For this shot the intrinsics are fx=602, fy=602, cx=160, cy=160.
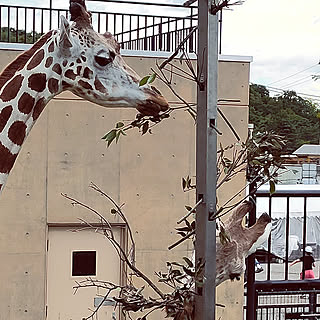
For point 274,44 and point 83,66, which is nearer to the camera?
point 83,66

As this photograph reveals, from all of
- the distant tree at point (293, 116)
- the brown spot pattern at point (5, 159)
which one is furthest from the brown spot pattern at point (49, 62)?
the distant tree at point (293, 116)

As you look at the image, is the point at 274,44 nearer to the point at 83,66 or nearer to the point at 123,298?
the point at 83,66

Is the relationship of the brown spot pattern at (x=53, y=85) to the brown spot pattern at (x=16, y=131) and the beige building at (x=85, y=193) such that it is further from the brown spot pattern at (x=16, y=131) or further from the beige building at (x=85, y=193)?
the beige building at (x=85, y=193)

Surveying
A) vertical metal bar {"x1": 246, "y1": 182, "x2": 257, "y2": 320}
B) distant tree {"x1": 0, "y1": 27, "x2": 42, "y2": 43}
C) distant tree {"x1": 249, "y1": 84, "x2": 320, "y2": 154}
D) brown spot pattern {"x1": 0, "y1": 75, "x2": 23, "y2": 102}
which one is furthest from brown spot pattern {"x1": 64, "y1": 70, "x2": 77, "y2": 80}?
distant tree {"x1": 0, "y1": 27, "x2": 42, "y2": 43}

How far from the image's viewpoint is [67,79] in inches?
55.5

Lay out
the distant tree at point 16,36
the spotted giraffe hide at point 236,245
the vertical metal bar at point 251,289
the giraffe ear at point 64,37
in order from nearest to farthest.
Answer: the spotted giraffe hide at point 236,245
the giraffe ear at point 64,37
the vertical metal bar at point 251,289
the distant tree at point 16,36

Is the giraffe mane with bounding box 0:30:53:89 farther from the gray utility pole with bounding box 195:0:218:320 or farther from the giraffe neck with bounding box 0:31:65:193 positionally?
the gray utility pole with bounding box 195:0:218:320

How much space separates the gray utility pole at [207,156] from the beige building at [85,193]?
2.39 meters

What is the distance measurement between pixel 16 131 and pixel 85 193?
6.59 ft

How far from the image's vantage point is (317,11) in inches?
56.9

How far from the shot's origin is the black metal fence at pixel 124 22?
3322 mm

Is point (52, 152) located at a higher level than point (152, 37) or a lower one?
lower

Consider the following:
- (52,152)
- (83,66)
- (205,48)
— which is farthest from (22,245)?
(205,48)

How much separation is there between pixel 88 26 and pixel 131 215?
7.31ft
